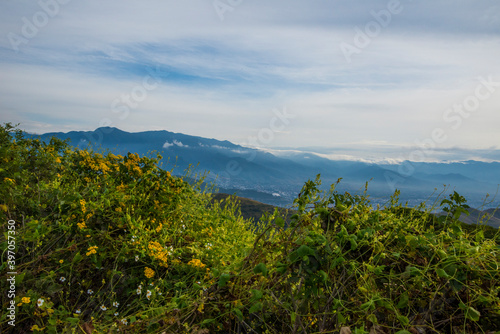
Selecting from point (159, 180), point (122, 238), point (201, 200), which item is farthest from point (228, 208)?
point (122, 238)

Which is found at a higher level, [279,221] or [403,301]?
[279,221]

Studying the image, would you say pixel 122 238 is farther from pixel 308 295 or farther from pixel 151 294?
pixel 308 295

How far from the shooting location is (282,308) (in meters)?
2.75

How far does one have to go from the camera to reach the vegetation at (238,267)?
238 cm

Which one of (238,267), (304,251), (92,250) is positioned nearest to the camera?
(304,251)

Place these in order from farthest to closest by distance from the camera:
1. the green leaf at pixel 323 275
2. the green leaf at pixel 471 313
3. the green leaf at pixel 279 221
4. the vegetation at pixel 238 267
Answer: the green leaf at pixel 279 221 → the vegetation at pixel 238 267 → the green leaf at pixel 323 275 → the green leaf at pixel 471 313

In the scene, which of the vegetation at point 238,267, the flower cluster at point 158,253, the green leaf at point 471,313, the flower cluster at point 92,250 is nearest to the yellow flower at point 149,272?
the vegetation at point 238,267

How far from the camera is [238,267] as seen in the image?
301 cm

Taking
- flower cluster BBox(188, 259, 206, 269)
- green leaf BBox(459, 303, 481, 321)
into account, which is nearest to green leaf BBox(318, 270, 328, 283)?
A: green leaf BBox(459, 303, 481, 321)

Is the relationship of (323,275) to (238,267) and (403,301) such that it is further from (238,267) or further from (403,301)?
(238,267)

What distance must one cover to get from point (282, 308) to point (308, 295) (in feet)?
1.43

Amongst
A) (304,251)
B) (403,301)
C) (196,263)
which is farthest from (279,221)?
(196,263)

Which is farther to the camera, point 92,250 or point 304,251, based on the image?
point 92,250

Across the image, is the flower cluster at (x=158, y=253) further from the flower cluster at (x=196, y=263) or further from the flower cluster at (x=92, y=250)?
the flower cluster at (x=92, y=250)
